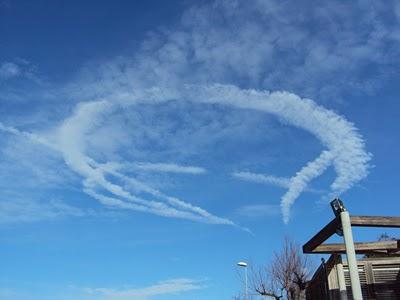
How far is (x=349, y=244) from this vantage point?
9.02 meters

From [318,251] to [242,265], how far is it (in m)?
18.8

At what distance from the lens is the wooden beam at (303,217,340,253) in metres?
9.72

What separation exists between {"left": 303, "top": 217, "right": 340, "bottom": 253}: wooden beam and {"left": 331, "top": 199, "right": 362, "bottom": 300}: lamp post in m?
0.21

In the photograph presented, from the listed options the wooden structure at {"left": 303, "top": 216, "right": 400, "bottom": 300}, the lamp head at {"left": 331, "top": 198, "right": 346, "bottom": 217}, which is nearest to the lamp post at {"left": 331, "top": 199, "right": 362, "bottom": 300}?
the lamp head at {"left": 331, "top": 198, "right": 346, "bottom": 217}

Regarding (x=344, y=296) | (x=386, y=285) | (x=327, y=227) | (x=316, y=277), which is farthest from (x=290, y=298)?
(x=327, y=227)

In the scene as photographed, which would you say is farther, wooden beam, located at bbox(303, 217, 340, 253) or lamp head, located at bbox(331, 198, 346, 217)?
wooden beam, located at bbox(303, 217, 340, 253)

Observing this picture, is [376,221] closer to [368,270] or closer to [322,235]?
[322,235]

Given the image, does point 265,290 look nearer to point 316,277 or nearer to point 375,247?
point 316,277

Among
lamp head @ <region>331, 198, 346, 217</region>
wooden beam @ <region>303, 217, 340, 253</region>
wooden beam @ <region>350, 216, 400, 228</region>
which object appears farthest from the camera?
wooden beam @ <region>303, 217, 340, 253</region>

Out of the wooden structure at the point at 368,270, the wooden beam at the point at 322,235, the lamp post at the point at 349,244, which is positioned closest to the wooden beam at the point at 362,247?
the wooden structure at the point at 368,270

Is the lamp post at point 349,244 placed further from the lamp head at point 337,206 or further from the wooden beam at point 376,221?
the wooden beam at point 376,221

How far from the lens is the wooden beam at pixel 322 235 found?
31.9 feet

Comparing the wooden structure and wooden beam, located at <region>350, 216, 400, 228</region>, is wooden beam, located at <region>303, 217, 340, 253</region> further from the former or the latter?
wooden beam, located at <region>350, 216, 400, 228</region>

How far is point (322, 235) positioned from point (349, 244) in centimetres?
147
